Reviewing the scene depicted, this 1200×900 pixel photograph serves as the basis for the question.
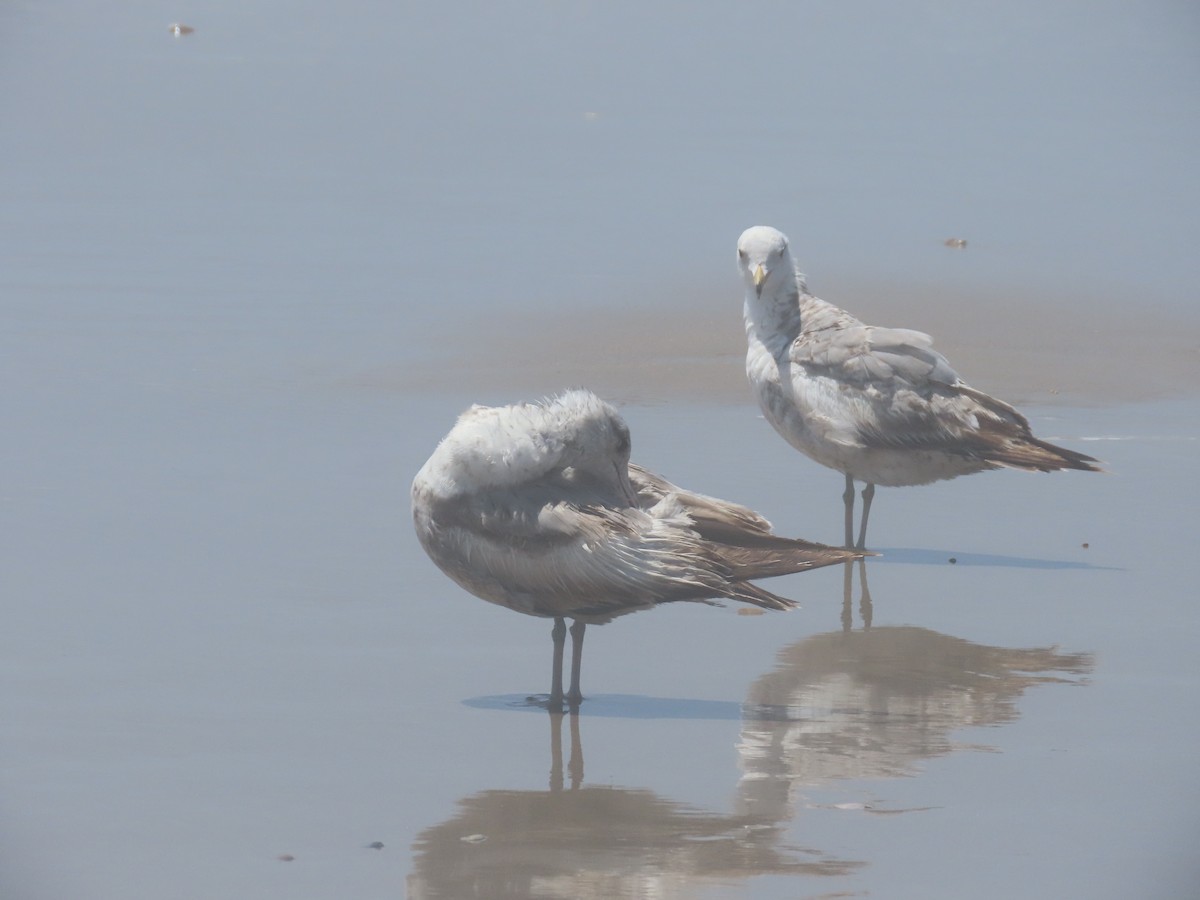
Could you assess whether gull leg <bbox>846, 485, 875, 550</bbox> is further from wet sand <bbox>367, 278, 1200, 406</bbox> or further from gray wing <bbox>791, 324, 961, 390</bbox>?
wet sand <bbox>367, 278, 1200, 406</bbox>

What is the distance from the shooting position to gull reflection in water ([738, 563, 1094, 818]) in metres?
6.42

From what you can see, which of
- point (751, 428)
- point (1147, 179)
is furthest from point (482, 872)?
point (1147, 179)

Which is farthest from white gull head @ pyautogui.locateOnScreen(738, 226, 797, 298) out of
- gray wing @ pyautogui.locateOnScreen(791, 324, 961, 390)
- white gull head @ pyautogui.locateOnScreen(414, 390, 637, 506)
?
white gull head @ pyautogui.locateOnScreen(414, 390, 637, 506)

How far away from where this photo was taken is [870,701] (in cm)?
720

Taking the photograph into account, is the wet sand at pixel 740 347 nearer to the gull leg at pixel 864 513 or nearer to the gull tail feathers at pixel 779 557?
the gull leg at pixel 864 513

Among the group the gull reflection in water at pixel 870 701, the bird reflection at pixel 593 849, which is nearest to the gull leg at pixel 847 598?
the gull reflection in water at pixel 870 701

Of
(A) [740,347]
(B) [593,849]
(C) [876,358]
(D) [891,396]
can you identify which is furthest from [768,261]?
(B) [593,849]

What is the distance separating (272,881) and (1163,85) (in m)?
20.8

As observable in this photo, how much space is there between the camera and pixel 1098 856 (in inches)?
226

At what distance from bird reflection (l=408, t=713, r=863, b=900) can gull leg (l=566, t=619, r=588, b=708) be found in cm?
78

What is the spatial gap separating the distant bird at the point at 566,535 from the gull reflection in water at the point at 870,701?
0.45m

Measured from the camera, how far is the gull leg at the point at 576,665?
7059 mm

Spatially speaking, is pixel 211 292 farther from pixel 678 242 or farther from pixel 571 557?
pixel 571 557

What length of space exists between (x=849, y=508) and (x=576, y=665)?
9.40ft
